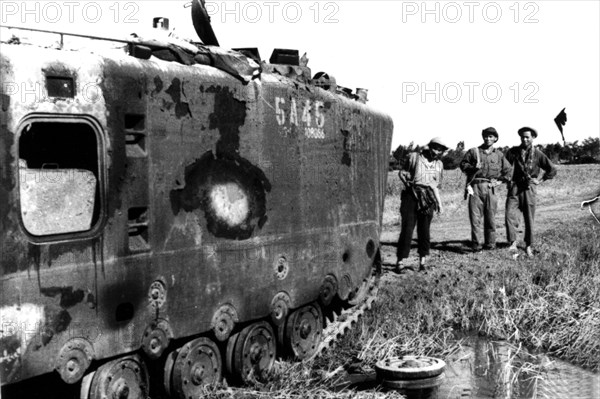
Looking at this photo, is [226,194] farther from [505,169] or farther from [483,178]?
[505,169]

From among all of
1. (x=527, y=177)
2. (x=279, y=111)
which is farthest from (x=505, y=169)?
(x=279, y=111)

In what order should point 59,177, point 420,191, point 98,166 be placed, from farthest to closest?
point 420,191 → point 98,166 → point 59,177

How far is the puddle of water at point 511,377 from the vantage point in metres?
8.38

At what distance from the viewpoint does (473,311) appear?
10859mm

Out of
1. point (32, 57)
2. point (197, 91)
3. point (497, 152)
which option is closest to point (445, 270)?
point (497, 152)

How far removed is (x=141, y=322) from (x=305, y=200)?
2.60 meters

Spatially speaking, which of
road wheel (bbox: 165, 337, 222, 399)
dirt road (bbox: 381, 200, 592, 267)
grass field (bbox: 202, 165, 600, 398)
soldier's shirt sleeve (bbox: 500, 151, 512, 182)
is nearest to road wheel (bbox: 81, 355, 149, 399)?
road wheel (bbox: 165, 337, 222, 399)

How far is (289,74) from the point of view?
8859mm

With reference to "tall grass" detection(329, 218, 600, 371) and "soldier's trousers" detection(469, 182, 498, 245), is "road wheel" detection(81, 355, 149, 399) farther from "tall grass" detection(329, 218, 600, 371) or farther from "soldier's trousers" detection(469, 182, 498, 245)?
"soldier's trousers" detection(469, 182, 498, 245)

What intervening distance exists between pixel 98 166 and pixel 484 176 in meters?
8.97

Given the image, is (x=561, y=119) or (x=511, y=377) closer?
(x=511, y=377)

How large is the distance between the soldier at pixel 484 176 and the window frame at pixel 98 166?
28.4 ft

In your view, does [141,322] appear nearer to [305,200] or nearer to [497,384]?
[305,200]

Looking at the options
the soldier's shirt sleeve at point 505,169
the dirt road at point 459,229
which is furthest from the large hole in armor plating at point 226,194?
the soldier's shirt sleeve at point 505,169
